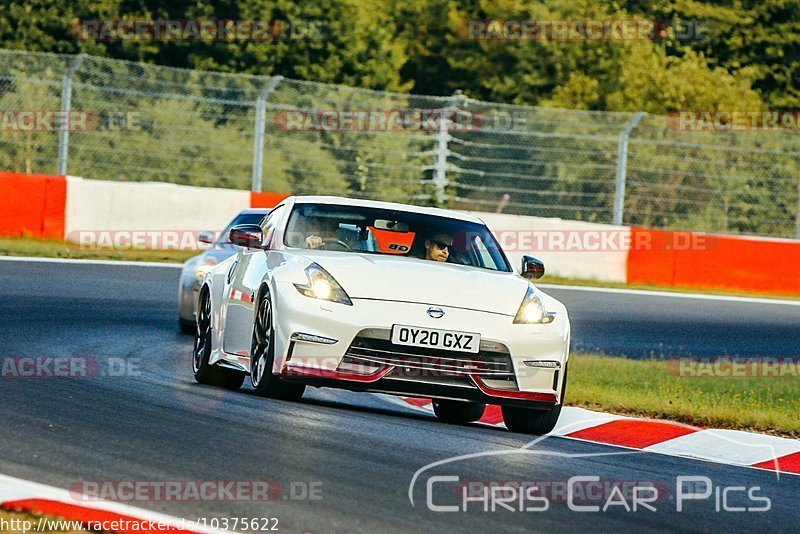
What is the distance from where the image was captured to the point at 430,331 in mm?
8555

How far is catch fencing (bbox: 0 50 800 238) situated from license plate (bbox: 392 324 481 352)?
A: 15.9 meters

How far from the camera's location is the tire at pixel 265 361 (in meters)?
8.84

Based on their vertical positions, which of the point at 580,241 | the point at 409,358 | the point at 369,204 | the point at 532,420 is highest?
the point at 369,204

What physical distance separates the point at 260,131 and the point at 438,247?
1528cm

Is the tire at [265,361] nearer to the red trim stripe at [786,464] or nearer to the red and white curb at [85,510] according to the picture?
the red trim stripe at [786,464]

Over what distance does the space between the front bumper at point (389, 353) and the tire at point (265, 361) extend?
0.15 m

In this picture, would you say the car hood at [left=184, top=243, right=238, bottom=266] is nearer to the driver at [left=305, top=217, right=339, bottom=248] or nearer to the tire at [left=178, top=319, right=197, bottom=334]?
the tire at [left=178, top=319, right=197, bottom=334]

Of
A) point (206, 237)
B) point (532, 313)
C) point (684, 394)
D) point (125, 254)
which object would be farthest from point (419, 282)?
point (125, 254)

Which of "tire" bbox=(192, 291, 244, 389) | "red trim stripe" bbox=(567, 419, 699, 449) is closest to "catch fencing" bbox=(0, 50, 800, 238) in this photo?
"tire" bbox=(192, 291, 244, 389)

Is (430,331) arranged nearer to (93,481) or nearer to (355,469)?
(355,469)

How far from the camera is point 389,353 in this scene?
853 cm

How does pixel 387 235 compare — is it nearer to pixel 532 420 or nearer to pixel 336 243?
pixel 336 243

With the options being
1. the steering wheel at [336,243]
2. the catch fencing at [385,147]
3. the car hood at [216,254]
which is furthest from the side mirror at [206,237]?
the catch fencing at [385,147]

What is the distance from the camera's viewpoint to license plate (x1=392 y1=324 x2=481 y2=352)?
8531 mm
